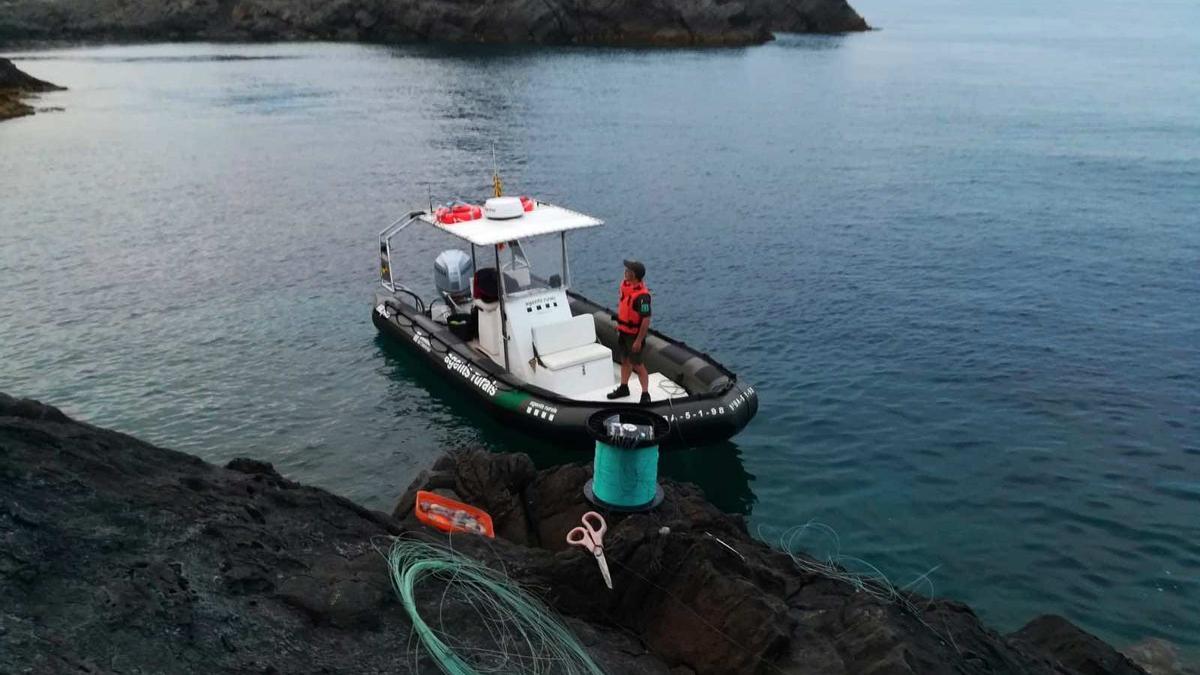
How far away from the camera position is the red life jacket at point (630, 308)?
43.5 feet

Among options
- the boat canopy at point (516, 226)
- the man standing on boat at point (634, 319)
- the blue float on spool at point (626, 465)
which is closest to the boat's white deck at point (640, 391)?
the man standing on boat at point (634, 319)

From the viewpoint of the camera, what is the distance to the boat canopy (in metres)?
14.8

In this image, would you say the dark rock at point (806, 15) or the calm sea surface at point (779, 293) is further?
the dark rock at point (806, 15)

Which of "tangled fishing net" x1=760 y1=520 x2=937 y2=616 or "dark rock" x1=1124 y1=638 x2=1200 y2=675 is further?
"dark rock" x1=1124 y1=638 x2=1200 y2=675

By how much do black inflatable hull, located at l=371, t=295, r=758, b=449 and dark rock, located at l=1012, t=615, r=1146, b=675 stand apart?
5112 mm

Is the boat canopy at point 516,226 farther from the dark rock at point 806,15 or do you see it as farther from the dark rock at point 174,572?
the dark rock at point 806,15

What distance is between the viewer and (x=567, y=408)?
45.6 feet

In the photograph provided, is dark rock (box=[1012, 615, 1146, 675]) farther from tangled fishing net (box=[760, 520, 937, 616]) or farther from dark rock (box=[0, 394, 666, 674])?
dark rock (box=[0, 394, 666, 674])

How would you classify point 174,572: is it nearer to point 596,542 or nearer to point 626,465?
point 596,542

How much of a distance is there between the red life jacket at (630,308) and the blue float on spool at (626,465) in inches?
200

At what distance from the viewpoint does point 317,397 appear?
676 inches

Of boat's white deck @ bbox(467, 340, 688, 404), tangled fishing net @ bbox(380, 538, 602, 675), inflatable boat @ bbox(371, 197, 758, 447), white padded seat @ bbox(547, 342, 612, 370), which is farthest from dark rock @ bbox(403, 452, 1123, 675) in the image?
white padded seat @ bbox(547, 342, 612, 370)

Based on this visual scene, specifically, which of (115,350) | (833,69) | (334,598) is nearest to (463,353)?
(115,350)

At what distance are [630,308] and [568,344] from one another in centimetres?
228
